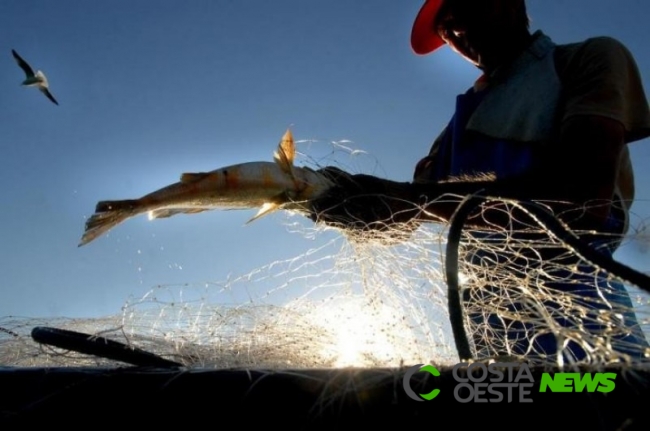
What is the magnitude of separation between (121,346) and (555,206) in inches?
68.9

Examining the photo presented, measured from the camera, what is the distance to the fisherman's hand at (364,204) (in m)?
2.27

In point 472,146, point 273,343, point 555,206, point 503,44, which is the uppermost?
point 503,44

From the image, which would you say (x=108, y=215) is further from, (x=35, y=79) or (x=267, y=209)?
(x=35, y=79)

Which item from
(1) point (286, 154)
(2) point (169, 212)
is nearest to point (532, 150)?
(1) point (286, 154)

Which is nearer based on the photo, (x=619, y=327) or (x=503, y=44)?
(x=619, y=327)

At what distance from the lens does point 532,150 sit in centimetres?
253

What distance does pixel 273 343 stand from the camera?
5.61 ft

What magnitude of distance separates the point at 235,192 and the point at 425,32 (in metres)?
1.91

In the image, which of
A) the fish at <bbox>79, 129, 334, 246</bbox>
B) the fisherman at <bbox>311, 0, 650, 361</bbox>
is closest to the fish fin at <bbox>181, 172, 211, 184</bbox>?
the fish at <bbox>79, 129, 334, 246</bbox>

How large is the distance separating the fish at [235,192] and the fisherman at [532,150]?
0.13 metres

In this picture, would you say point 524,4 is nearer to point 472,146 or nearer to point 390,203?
point 472,146

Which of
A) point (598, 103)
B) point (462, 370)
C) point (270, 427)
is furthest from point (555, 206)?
point (270, 427)

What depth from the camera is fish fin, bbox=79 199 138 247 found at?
260 cm

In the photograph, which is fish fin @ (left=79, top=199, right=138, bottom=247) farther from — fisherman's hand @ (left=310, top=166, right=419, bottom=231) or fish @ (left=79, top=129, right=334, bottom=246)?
fisherman's hand @ (left=310, top=166, right=419, bottom=231)
